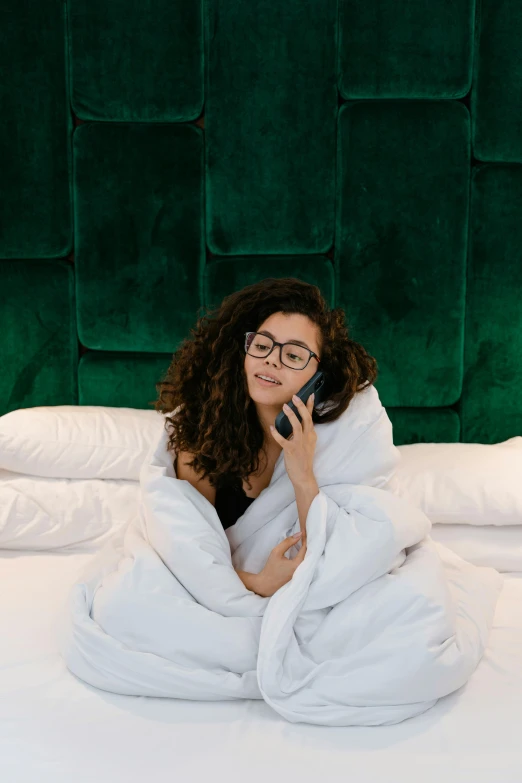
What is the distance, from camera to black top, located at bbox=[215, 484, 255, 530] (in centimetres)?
180

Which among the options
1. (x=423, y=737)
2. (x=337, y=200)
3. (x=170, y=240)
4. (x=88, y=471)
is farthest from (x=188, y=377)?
(x=423, y=737)

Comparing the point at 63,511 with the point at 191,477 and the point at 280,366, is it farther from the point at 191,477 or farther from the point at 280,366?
the point at 280,366

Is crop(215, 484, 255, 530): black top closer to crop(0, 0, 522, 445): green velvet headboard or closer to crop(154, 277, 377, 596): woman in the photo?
crop(154, 277, 377, 596): woman

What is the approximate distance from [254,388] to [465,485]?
2.23ft

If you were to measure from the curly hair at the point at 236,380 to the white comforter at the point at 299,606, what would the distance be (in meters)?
0.08

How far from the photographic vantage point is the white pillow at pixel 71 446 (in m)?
2.05

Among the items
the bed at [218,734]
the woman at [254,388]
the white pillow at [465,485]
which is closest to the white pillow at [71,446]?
the woman at [254,388]

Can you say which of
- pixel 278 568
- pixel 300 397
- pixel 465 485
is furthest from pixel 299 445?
pixel 465 485

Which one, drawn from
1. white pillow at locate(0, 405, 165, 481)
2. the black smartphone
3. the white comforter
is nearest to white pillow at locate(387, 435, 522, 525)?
the white comforter

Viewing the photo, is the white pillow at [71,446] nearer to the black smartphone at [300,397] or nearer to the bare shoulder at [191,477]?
the bare shoulder at [191,477]

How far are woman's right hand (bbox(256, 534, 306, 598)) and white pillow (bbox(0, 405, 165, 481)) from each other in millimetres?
609

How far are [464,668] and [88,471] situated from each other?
1.12 metres

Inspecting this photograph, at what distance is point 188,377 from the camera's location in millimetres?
1831

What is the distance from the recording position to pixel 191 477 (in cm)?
176
